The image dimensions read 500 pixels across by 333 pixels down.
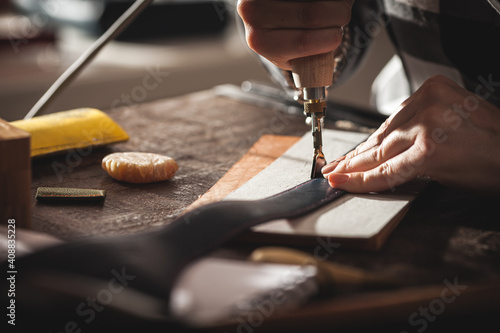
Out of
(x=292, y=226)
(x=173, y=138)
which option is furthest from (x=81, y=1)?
(x=292, y=226)

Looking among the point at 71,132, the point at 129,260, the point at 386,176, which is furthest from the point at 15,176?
the point at 386,176

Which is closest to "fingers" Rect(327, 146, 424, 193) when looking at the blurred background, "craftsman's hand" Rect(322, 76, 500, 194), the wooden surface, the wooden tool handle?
"craftsman's hand" Rect(322, 76, 500, 194)

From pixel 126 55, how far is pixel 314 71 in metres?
2.40

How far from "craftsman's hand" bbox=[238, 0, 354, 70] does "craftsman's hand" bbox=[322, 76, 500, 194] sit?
14 centimetres

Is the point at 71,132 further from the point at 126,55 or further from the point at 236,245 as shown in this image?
the point at 126,55

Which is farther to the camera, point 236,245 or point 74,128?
point 74,128

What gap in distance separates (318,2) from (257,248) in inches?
13.5

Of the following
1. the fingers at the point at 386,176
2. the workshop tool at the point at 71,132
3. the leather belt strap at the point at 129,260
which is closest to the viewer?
the leather belt strap at the point at 129,260

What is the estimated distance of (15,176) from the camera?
559 millimetres

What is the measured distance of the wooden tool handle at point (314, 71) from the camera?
69 centimetres

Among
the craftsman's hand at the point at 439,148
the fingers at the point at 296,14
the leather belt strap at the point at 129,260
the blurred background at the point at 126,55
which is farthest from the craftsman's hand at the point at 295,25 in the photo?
the blurred background at the point at 126,55

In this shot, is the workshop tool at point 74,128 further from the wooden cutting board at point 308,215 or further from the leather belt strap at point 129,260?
the leather belt strap at point 129,260

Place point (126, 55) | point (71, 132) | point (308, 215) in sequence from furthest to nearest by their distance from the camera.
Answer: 1. point (126, 55)
2. point (71, 132)
3. point (308, 215)

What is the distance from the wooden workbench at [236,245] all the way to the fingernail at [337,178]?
89 mm
